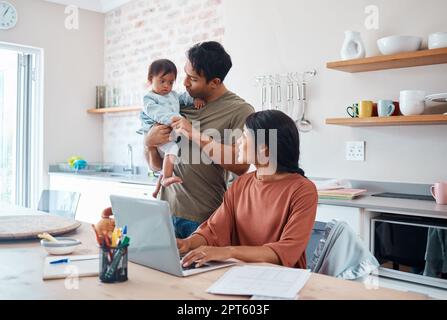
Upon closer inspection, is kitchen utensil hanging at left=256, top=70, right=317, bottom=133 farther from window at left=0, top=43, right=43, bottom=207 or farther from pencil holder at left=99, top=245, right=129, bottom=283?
window at left=0, top=43, right=43, bottom=207

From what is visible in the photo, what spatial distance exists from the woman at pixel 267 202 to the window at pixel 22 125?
12.3 feet

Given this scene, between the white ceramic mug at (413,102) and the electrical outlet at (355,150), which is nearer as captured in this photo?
the white ceramic mug at (413,102)

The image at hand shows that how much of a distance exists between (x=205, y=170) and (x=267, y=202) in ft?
1.06

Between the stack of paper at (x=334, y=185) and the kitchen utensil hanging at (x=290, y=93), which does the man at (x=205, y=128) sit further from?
the kitchen utensil hanging at (x=290, y=93)

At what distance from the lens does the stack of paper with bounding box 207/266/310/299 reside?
1027 mm

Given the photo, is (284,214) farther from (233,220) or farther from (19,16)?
(19,16)

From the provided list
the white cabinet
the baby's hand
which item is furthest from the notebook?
the white cabinet

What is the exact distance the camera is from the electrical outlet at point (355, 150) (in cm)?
297

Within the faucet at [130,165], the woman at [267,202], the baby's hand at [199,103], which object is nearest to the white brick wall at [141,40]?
the faucet at [130,165]

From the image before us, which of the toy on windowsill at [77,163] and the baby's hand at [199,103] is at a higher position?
the baby's hand at [199,103]

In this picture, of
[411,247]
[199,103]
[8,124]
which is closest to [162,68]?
[199,103]

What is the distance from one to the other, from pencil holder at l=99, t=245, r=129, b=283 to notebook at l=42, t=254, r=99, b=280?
0.08 metres

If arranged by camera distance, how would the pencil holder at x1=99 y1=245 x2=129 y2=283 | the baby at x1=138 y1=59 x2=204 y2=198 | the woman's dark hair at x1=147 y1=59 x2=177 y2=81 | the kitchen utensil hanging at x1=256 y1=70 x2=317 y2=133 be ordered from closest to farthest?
the pencil holder at x1=99 y1=245 x2=129 y2=283
the baby at x1=138 y1=59 x2=204 y2=198
the woman's dark hair at x1=147 y1=59 x2=177 y2=81
the kitchen utensil hanging at x1=256 y1=70 x2=317 y2=133
